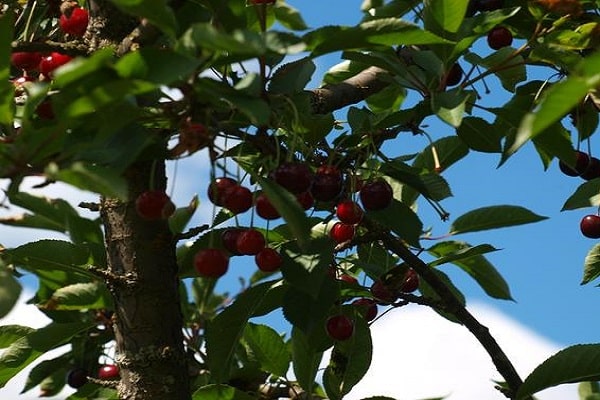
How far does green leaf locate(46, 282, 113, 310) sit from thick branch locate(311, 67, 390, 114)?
63cm

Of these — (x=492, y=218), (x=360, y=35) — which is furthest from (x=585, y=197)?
(x=360, y=35)

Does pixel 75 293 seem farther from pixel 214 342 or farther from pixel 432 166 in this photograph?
pixel 432 166

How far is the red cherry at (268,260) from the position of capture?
5.88ft

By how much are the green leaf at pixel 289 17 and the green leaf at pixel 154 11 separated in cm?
28

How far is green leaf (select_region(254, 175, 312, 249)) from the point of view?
1.45 metres

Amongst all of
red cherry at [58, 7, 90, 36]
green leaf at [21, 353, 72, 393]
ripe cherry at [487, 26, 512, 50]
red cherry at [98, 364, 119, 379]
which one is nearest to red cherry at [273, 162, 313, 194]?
red cherry at [58, 7, 90, 36]

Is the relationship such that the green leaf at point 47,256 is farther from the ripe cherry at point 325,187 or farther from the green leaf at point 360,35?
the green leaf at point 360,35

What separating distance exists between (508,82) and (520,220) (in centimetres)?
45

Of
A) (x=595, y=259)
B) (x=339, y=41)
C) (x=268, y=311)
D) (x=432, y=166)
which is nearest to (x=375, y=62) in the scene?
(x=339, y=41)

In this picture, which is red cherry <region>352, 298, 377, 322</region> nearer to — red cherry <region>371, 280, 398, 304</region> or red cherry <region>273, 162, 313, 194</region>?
red cherry <region>371, 280, 398, 304</region>

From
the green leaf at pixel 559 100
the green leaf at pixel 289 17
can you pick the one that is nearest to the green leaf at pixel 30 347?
the green leaf at pixel 289 17

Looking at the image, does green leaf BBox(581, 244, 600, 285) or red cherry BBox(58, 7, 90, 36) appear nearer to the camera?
red cherry BBox(58, 7, 90, 36)

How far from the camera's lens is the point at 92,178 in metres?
1.30

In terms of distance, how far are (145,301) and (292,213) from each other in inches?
27.5
